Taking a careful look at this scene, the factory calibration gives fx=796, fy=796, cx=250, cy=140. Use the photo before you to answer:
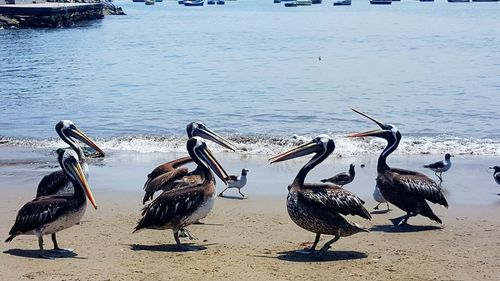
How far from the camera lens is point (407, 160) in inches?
600

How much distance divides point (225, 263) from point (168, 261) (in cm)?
61

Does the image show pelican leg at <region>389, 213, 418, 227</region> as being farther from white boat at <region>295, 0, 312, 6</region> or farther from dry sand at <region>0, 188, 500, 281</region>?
white boat at <region>295, 0, 312, 6</region>

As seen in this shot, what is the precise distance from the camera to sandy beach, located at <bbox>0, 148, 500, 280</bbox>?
7.84 m

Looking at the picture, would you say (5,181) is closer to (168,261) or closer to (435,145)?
(168,261)

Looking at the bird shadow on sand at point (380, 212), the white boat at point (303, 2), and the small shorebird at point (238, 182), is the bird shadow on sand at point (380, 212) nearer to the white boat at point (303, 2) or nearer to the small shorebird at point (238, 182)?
the small shorebird at point (238, 182)

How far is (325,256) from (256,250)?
779 mm

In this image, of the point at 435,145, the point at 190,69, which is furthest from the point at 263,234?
the point at 190,69

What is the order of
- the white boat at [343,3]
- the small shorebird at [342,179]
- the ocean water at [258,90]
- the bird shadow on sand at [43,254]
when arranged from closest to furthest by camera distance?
1. the bird shadow on sand at [43,254]
2. the small shorebird at [342,179]
3. the ocean water at [258,90]
4. the white boat at [343,3]

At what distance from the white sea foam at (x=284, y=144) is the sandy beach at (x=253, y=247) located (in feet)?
14.2

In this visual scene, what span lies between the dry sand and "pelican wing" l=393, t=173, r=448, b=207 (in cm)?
36

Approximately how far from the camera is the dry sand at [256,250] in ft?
25.7

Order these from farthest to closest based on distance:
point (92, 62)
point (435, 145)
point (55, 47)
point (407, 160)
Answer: point (55, 47) → point (92, 62) → point (435, 145) → point (407, 160)

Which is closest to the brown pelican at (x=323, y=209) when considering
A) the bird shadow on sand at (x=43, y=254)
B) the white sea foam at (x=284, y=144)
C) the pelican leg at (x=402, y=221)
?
the pelican leg at (x=402, y=221)

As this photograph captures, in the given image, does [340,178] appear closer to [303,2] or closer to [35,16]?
[35,16]
